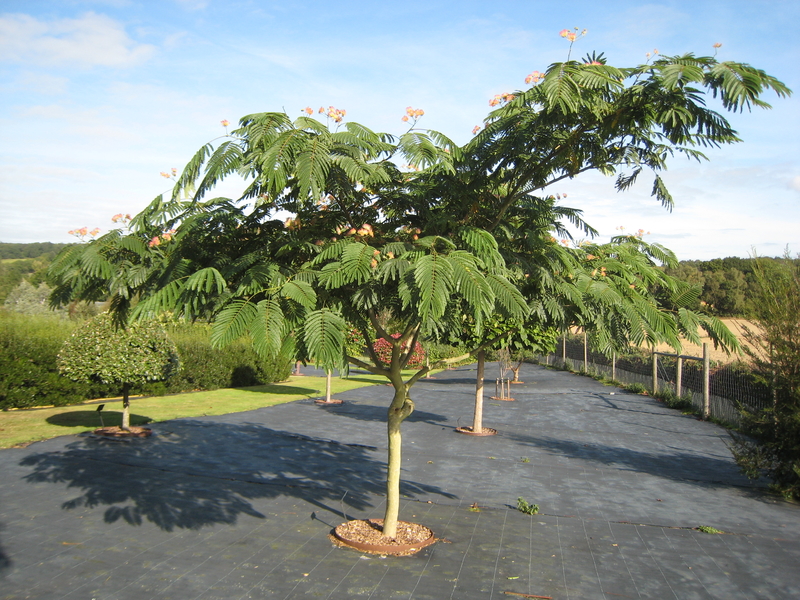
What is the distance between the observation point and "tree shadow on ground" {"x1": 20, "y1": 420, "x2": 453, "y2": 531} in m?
7.52

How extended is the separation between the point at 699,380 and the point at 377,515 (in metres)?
13.0

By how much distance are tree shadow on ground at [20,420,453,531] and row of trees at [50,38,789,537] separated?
2.46 meters

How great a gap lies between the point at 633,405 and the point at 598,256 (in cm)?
1372

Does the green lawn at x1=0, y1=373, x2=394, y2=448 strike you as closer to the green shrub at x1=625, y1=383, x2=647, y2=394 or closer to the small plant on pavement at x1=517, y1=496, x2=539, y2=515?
the small plant on pavement at x1=517, y1=496, x2=539, y2=515

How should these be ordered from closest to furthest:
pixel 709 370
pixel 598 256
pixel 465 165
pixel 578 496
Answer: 1. pixel 465 165
2. pixel 598 256
3. pixel 578 496
4. pixel 709 370

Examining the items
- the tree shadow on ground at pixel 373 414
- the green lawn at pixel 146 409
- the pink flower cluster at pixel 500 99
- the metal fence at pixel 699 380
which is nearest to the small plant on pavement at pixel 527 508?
the metal fence at pixel 699 380

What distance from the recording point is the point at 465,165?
5.52 metres

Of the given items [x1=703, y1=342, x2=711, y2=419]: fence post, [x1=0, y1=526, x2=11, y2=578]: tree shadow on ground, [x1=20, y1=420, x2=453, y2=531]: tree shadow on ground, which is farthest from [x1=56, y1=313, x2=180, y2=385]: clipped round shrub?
[x1=703, y1=342, x2=711, y2=419]: fence post

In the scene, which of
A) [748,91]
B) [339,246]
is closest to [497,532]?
[339,246]

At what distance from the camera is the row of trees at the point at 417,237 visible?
4.05 meters

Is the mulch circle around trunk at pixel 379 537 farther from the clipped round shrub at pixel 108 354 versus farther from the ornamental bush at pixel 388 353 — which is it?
the ornamental bush at pixel 388 353

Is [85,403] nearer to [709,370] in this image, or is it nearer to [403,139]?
[403,139]

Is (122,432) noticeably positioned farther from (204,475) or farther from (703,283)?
(703,283)

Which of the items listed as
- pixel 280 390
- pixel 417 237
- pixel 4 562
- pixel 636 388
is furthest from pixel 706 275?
pixel 4 562
